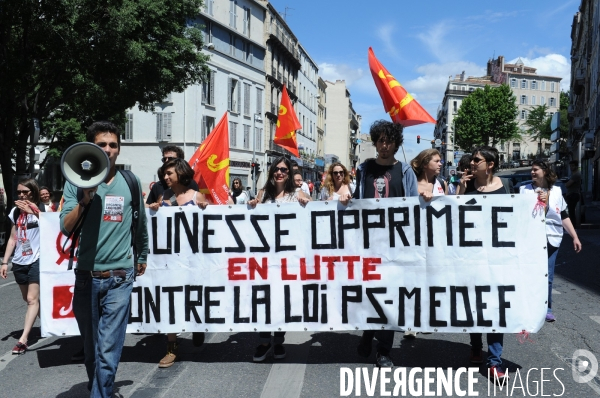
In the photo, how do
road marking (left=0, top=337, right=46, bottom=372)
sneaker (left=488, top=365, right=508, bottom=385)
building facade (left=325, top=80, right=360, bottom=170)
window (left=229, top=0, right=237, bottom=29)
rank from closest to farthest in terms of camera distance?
sneaker (left=488, top=365, right=508, bottom=385)
road marking (left=0, top=337, right=46, bottom=372)
window (left=229, top=0, right=237, bottom=29)
building facade (left=325, top=80, right=360, bottom=170)

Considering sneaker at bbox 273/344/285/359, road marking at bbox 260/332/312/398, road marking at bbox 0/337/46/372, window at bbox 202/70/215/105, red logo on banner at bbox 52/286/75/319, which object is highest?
window at bbox 202/70/215/105

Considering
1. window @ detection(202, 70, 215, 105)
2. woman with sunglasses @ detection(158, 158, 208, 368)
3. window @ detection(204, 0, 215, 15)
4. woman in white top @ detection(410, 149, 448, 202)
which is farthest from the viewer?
window @ detection(204, 0, 215, 15)

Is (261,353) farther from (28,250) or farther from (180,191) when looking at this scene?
(28,250)

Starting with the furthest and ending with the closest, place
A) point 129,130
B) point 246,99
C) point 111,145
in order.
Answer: point 246,99, point 129,130, point 111,145

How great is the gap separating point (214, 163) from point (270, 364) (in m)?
4.06

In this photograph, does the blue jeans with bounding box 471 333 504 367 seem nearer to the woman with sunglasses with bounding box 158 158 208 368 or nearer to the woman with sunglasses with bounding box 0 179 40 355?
the woman with sunglasses with bounding box 158 158 208 368

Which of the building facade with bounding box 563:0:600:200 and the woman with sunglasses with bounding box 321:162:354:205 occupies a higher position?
the building facade with bounding box 563:0:600:200

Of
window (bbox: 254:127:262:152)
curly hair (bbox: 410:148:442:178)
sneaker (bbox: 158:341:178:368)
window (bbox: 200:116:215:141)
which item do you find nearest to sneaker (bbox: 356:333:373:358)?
sneaker (bbox: 158:341:178:368)

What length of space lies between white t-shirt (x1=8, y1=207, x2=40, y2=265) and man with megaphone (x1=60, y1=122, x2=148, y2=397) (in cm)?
253

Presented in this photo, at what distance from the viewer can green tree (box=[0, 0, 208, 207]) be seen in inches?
594

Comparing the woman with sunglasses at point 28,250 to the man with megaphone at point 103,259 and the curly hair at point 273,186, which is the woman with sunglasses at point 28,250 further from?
the man with megaphone at point 103,259

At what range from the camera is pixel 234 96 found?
47.9 m

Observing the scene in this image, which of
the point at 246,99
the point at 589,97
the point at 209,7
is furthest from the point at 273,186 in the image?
the point at 589,97

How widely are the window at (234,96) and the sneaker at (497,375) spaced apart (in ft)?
143
